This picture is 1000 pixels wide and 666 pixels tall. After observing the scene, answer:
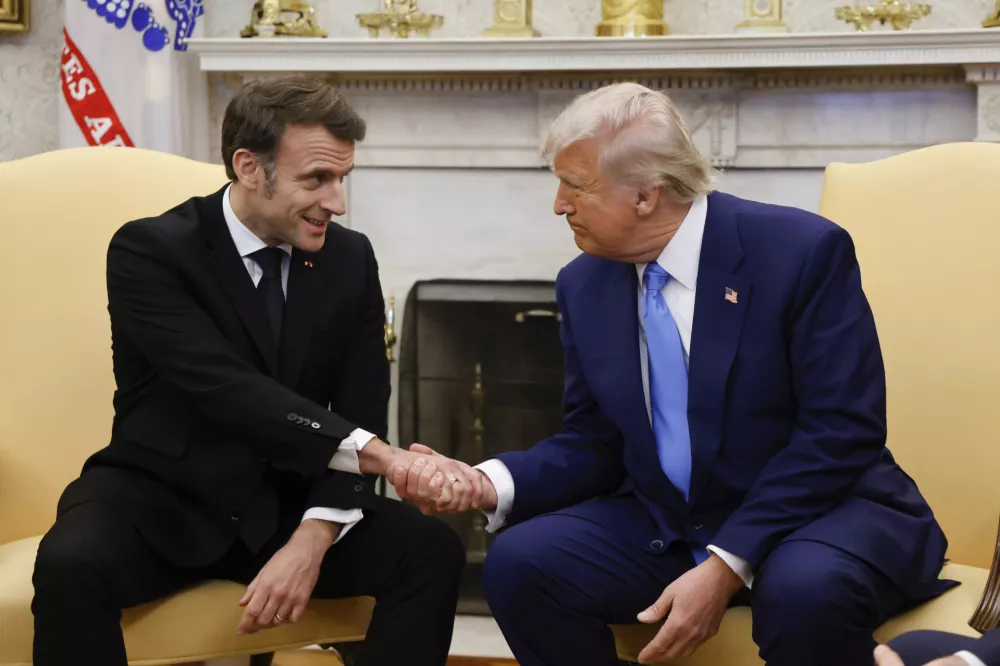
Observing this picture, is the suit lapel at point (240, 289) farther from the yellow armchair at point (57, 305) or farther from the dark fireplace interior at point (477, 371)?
the dark fireplace interior at point (477, 371)

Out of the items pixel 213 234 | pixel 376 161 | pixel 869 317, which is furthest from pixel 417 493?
pixel 376 161

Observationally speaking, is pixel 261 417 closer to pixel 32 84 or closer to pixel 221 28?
pixel 221 28

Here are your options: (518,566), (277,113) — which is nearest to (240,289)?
(277,113)

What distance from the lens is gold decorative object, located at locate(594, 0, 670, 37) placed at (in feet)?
10.7

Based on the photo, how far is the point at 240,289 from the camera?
2.14 metres

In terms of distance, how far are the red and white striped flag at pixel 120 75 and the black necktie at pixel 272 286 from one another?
4.29 ft

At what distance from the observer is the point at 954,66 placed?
3178 millimetres

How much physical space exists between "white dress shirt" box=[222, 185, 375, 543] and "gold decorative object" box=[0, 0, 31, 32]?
1734mm

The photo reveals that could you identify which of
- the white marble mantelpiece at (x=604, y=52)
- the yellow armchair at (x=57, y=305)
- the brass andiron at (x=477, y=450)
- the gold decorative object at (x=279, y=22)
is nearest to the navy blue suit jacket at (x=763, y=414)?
the yellow armchair at (x=57, y=305)

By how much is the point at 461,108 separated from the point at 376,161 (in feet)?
0.95

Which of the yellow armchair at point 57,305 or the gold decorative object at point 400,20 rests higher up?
the gold decorative object at point 400,20

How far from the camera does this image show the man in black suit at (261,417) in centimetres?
199

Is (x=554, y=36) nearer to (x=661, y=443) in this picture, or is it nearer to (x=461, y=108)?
(x=461, y=108)

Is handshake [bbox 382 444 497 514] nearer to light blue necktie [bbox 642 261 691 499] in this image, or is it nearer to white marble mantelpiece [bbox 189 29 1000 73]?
light blue necktie [bbox 642 261 691 499]
